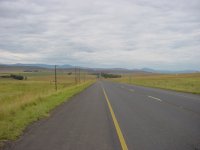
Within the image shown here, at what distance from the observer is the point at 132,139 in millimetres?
7461

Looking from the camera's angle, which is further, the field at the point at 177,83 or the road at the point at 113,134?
the field at the point at 177,83

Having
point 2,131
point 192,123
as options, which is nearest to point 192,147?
point 192,123

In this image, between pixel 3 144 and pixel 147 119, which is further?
pixel 147 119

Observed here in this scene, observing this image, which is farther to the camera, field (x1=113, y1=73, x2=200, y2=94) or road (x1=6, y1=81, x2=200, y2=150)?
field (x1=113, y1=73, x2=200, y2=94)

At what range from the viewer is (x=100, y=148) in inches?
258

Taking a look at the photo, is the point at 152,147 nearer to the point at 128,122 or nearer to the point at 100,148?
the point at 100,148

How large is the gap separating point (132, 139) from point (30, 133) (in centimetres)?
299

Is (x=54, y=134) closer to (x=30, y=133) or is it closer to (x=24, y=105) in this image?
(x=30, y=133)

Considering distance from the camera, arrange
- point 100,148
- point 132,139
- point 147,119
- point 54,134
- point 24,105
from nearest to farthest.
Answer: point 100,148 < point 132,139 < point 54,134 < point 147,119 < point 24,105

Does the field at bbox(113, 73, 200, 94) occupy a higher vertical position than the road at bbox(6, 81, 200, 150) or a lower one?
lower

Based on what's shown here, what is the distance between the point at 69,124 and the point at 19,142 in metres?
2.88

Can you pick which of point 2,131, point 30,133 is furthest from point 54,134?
point 2,131

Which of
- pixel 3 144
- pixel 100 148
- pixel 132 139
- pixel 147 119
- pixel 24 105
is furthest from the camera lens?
pixel 24 105

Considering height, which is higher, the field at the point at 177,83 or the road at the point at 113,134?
the road at the point at 113,134
